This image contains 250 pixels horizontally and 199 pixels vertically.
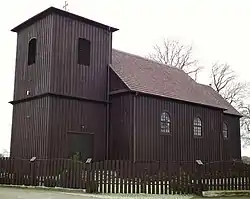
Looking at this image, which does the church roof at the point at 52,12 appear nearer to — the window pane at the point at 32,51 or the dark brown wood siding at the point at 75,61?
the dark brown wood siding at the point at 75,61

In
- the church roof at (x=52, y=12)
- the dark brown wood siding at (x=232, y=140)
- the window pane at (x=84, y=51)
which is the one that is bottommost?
the dark brown wood siding at (x=232, y=140)

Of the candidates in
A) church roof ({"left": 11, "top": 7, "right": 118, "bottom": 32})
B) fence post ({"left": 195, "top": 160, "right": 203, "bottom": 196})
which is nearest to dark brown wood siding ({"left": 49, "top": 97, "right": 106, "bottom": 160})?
church roof ({"left": 11, "top": 7, "right": 118, "bottom": 32})

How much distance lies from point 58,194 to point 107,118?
11.6 meters

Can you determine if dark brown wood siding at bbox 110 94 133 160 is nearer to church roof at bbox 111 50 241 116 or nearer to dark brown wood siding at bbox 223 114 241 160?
church roof at bbox 111 50 241 116

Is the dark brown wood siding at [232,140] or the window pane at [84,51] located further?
the dark brown wood siding at [232,140]

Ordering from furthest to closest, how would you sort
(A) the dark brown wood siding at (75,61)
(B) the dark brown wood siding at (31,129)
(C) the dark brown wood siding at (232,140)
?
(C) the dark brown wood siding at (232,140)
(A) the dark brown wood siding at (75,61)
(B) the dark brown wood siding at (31,129)

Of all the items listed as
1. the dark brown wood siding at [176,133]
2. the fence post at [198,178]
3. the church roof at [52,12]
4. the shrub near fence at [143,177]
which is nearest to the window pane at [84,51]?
the church roof at [52,12]

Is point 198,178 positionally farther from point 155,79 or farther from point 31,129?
point 155,79

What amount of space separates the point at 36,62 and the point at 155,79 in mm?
9950

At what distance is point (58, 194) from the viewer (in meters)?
15.8

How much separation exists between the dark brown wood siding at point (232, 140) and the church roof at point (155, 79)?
6.27 meters

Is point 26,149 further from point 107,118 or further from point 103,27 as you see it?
point 103,27

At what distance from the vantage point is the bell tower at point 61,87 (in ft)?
79.4

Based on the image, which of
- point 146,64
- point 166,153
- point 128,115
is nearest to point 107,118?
point 128,115
